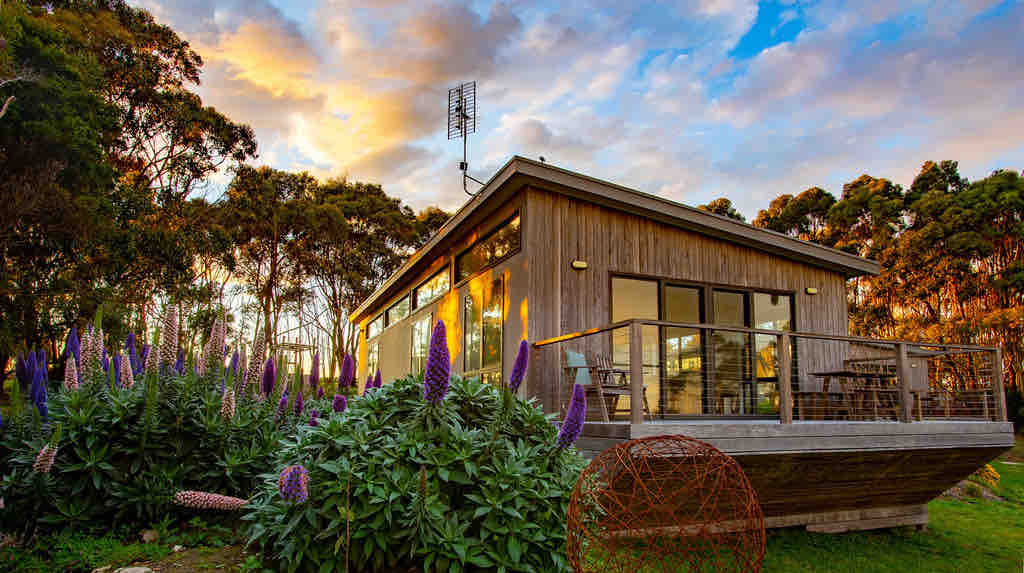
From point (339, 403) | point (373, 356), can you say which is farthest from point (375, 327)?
point (339, 403)

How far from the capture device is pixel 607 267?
7.34 metres

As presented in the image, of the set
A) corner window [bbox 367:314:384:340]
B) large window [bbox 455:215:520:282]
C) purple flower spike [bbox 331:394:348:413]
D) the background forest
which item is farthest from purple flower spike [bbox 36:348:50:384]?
corner window [bbox 367:314:384:340]

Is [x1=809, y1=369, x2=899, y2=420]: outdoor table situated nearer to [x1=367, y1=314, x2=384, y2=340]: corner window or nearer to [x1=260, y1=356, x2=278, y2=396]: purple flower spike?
[x1=260, y1=356, x2=278, y2=396]: purple flower spike

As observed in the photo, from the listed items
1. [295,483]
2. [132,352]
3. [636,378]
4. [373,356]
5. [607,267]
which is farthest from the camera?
[373,356]

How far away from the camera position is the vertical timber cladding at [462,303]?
6996mm

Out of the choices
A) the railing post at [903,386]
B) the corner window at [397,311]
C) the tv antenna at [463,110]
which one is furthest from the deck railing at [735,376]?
the corner window at [397,311]

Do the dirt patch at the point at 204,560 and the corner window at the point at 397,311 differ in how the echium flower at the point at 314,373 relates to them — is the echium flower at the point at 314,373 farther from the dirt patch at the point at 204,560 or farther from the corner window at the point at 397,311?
the corner window at the point at 397,311

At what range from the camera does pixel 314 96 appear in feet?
39.0

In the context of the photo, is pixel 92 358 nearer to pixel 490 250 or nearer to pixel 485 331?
pixel 485 331

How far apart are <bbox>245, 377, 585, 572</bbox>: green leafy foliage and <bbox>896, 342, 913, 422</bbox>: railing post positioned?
5.11 metres

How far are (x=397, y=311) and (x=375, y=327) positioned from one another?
320 centimetres

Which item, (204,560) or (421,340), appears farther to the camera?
(421,340)

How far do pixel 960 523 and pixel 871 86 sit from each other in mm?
8068

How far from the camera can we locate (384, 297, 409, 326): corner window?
13148 millimetres
